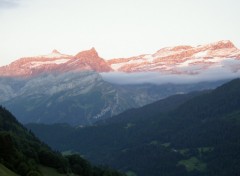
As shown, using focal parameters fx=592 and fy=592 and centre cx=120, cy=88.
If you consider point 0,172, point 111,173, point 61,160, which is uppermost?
point 0,172

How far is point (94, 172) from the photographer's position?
178375mm

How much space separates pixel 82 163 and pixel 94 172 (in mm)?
4522

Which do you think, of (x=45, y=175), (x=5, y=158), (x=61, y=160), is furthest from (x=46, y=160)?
(x=5, y=158)

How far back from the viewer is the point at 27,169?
116m

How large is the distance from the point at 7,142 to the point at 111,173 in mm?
77302

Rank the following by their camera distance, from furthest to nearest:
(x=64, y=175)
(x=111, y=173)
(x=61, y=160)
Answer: (x=111, y=173), (x=61, y=160), (x=64, y=175)

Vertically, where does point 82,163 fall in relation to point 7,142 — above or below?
below

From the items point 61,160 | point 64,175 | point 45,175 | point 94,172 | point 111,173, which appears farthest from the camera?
point 111,173

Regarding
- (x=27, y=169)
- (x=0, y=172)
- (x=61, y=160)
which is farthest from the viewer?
(x=61, y=160)

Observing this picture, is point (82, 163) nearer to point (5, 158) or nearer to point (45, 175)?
point (45, 175)

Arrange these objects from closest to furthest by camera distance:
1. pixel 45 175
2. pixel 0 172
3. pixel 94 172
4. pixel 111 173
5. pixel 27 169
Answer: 1. pixel 0 172
2. pixel 27 169
3. pixel 45 175
4. pixel 94 172
5. pixel 111 173

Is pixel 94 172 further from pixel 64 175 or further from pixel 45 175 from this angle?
pixel 45 175

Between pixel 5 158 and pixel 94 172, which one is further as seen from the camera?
pixel 94 172

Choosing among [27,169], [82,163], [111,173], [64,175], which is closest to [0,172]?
[27,169]
